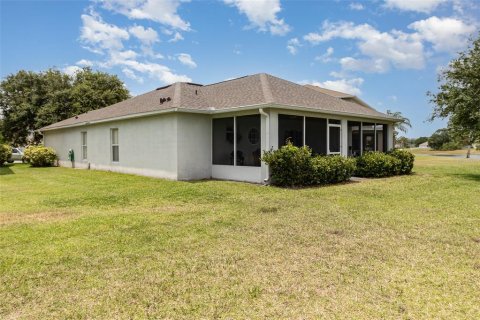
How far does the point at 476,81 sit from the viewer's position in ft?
49.6

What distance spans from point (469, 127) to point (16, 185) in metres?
20.0

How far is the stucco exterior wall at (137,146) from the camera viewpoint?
13.6m

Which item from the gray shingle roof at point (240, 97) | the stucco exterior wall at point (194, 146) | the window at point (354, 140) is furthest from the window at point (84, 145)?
the window at point (354, 140)

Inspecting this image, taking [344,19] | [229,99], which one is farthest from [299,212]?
[344,19]

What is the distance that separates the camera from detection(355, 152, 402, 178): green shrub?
1516 cm

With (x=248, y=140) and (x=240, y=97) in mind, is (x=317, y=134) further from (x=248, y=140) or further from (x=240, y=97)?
(x=240, y=97)

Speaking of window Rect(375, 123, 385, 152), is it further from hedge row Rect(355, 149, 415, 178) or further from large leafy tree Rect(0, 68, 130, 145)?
large leafy tree Rect(0, 68, 130, 145)

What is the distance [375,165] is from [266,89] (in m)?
6.14

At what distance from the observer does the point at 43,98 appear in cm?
3212

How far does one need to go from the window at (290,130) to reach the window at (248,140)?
89cm

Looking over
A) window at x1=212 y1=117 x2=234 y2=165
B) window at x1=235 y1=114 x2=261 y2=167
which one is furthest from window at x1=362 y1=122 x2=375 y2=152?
window at x1=212 y1=117 x2=234 y2=165

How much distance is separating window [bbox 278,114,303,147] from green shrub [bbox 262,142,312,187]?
1.16m

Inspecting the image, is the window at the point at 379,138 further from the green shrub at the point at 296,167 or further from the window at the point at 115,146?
the window at the point at 115,146

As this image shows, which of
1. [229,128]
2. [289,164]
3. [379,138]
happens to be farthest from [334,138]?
[379,138]
